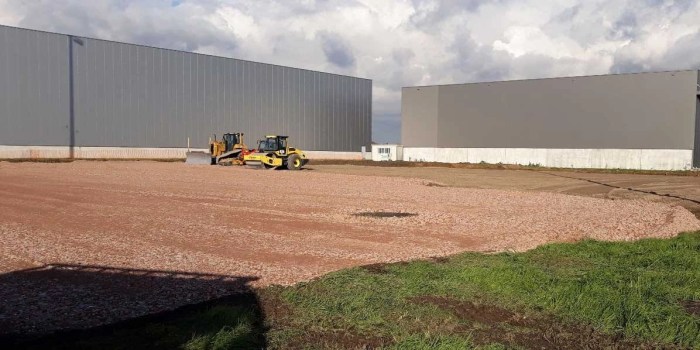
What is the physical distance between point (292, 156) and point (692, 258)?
102 feet

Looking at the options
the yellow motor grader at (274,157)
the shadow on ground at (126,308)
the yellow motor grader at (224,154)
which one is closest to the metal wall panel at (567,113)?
the yellow motor grader at (224,154)

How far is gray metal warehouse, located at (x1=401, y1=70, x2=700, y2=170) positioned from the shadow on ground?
2082 inches

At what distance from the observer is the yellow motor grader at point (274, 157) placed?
130 feet

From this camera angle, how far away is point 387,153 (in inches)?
2805

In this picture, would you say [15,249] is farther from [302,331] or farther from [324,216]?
[324,216]

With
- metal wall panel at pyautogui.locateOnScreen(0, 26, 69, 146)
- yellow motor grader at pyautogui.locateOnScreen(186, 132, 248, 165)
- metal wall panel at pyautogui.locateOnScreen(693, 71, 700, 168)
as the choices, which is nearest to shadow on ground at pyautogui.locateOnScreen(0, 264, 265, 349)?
yellow motor grader at pyautogui.locateOnScreen(186, 132, 248, 165)

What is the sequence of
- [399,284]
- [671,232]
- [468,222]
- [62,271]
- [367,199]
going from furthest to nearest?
[367,199], [468,222], [671,232], [62,271], [399,284]

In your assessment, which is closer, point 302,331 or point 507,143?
point 302,331

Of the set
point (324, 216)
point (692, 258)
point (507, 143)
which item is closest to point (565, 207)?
point (324, 216)

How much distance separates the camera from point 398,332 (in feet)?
20.5

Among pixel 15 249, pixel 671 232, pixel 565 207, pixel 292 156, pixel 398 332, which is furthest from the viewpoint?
pixel 292 156

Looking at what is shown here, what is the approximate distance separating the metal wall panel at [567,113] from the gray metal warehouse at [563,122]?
0.08 meters

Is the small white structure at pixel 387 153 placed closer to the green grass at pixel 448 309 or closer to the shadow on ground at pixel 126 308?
the green grass at pixel 448 309

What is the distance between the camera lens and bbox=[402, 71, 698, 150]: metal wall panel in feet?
174
